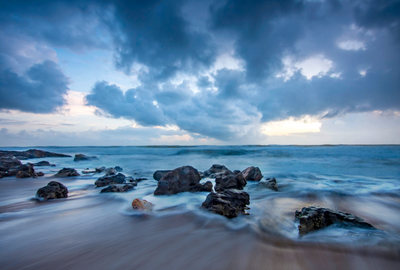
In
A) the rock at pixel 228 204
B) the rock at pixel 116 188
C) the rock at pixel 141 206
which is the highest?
the rock at pixel 228 204

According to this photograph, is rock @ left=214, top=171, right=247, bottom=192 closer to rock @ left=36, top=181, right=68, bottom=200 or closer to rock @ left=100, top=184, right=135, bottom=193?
rock @ left=100, top=184, right=135, bottom=193

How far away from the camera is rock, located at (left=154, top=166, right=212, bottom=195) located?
584cm

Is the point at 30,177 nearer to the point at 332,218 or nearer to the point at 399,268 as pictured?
the point at 332,218

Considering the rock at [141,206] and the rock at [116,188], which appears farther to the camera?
the rock at [116,188]

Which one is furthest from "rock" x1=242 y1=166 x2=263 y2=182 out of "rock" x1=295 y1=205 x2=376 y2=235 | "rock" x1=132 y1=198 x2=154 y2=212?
"rock" x1=132 y1=198 x2=154 y2=212

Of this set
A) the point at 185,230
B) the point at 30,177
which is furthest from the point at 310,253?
the point at 30,177

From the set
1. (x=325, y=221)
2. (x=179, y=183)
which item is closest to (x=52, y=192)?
(x=179, y=183)

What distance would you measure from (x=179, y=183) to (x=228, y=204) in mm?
2645

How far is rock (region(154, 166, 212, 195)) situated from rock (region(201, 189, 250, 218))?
1.94 m

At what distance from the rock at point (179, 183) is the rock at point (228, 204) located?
76.3 inches

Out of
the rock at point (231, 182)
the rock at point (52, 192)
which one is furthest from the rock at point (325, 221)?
the rock at point (52, 192)

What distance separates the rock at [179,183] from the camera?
584 cm

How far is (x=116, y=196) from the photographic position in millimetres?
5691

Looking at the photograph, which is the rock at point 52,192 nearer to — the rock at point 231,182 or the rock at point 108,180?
the rock at point 108,180
